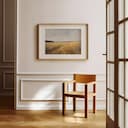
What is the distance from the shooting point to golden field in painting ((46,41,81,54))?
5.96 meters

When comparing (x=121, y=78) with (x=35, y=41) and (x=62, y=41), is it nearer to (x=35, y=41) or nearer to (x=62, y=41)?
(x=62, y=41)

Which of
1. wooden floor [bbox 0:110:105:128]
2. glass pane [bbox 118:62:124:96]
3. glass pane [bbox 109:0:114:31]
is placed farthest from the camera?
wooden floor [bbox 0:110:105:128]

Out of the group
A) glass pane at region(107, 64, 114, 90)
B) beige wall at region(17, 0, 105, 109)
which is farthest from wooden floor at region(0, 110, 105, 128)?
glass pane at region(107, 64, 114, 90)

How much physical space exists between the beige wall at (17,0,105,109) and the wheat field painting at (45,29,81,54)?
0.64 feet

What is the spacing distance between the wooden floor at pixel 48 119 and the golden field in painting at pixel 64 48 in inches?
46.2

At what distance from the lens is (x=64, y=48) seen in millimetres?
5961

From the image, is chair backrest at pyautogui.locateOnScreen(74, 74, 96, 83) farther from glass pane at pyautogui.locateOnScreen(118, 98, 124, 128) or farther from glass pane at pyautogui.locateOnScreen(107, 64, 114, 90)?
glass pane at pyautogui.locateOnScreen(118, 98, 124, 128)

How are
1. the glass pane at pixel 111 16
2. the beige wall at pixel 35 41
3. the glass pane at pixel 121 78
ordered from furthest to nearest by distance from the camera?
the beige wall at pixel 35 41
the glass pane at pixel 111 16
the glass pane at pixel 121 78

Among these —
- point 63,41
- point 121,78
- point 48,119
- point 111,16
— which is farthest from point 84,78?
point 121,78

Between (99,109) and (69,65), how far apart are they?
3.42 ft

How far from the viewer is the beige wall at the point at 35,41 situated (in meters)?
5.94

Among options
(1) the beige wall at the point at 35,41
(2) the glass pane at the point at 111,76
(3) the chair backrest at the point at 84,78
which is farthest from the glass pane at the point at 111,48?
(1) the beige wall at the point at 35,41

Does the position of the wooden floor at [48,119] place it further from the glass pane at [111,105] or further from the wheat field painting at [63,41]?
the wheat field painting at [63,41]

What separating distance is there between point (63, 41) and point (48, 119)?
1.68 m
